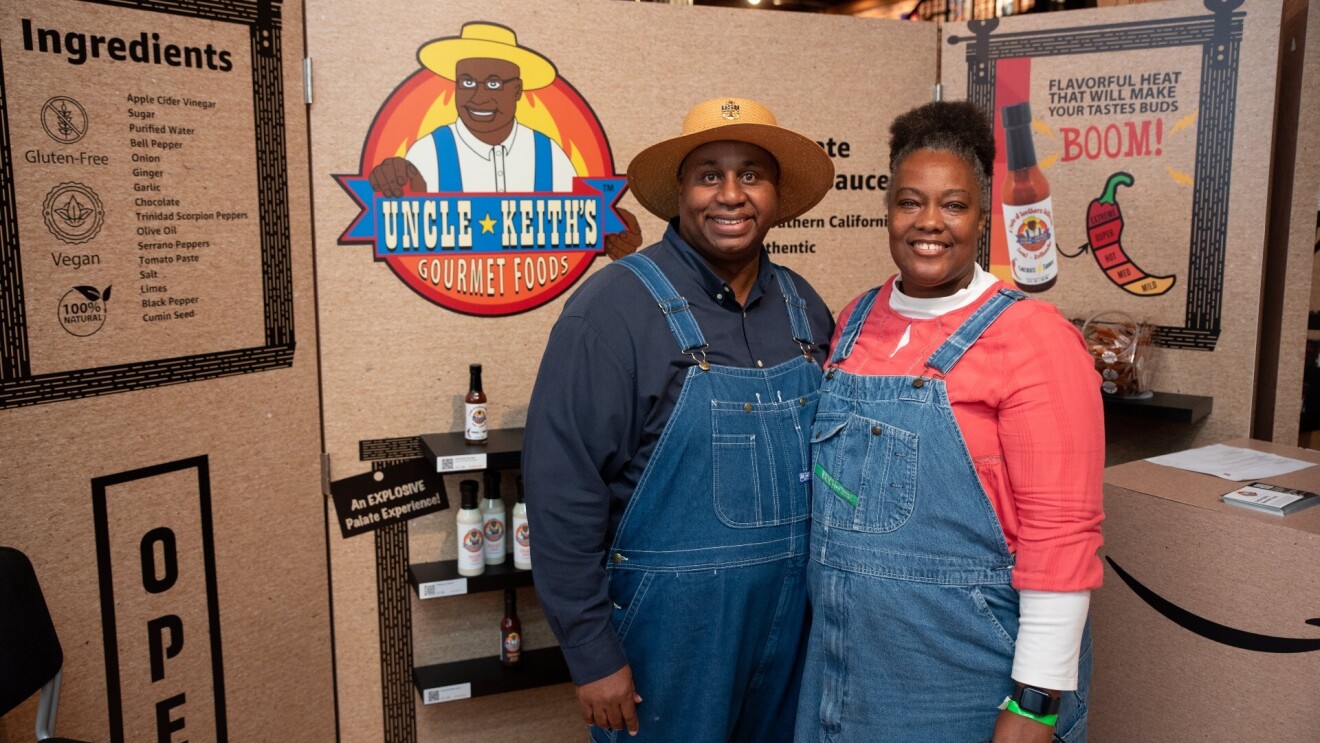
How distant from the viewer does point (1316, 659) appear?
190cm

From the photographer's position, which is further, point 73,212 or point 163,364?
point 163,364

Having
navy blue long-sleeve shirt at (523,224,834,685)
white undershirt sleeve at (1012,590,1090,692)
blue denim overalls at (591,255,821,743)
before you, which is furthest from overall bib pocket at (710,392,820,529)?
white undershirt sleeve at (1012,590,1090,692)

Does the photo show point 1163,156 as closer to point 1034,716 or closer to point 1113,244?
point 1113,244

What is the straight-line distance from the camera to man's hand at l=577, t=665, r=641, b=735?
183 centimetres

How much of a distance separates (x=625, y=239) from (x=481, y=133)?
1.78ft

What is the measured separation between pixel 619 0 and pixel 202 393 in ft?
5.38

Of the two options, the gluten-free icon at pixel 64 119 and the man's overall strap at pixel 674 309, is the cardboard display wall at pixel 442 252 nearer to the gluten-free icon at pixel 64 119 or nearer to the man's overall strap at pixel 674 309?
the gluten-free icon at pixel 64 119

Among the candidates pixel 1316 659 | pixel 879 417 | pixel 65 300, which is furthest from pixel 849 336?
pixel 65 300

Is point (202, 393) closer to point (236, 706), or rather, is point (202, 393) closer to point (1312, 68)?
point (236, 706)

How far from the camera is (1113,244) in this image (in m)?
3.08

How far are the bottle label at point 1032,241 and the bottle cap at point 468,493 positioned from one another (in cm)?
195

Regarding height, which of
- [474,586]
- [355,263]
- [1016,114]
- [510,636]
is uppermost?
[1016,114]

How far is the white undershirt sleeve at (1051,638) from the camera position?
5.08ft

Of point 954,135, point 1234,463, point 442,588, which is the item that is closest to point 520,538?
point 442,588
